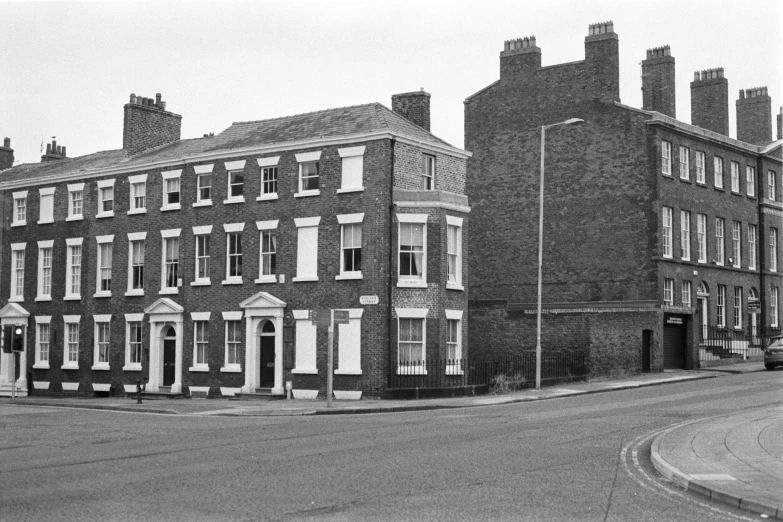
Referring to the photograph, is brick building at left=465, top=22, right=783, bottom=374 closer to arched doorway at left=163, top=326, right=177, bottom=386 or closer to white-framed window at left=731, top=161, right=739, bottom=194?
white-framed window at left=731, top=161, right=739, bottom=194

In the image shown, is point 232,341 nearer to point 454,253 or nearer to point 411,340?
point 411,340

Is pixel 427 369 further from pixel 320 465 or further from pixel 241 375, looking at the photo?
pixel 320 465

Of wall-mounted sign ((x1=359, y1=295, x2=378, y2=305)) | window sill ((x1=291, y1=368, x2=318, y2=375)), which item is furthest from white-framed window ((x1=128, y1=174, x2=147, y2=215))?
wall-mounted sign ((x1=359, y1=295, x2=378, y2=305))

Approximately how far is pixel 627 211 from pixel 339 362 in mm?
18400

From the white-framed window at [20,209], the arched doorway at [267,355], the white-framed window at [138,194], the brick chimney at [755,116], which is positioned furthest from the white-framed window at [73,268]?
the brick chimney at [755,116]

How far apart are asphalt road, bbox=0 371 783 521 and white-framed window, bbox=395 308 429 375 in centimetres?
1000

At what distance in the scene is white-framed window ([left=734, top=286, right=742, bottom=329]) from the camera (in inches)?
2101

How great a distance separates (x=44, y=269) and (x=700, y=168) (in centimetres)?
3343

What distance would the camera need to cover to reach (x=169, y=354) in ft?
140

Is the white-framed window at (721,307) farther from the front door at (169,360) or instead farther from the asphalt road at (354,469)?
the front door at (169,360)

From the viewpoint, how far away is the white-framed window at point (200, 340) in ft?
134

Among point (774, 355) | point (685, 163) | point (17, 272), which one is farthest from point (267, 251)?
point (685, 163)

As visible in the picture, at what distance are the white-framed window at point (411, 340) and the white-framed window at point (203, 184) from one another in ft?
34.7

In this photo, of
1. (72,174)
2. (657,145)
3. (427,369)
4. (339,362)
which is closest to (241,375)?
(339,362)
